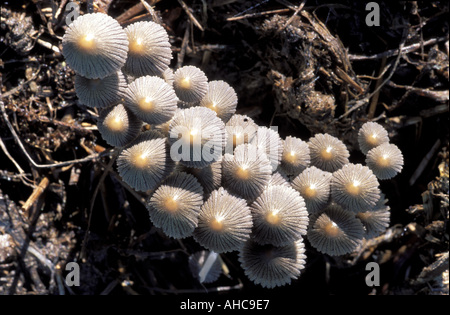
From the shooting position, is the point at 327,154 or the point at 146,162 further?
the point at 327,154

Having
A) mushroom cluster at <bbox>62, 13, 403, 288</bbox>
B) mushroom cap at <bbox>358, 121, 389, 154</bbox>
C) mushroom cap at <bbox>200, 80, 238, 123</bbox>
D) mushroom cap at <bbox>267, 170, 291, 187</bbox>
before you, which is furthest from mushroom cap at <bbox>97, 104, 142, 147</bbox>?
mushroom cap at <bbox>358, 121, 389, 154</bbox>

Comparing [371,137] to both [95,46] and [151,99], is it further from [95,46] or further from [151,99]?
[95,46]

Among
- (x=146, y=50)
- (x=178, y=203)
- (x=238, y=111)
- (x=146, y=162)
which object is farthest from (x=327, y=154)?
(x=146, y=50)

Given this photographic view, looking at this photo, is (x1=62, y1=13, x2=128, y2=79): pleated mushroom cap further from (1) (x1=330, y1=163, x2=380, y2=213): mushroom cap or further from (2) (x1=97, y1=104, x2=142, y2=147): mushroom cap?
(1) (x1=330, y1=163, x2=380, y2=213): mushroom cap

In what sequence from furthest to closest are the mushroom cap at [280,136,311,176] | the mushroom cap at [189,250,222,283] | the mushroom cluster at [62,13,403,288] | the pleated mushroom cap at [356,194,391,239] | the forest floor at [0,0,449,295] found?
the mushroom cap at [189,250,222,283] → the forest floor at [0,0,449,295] → the pleated mushroom cap at [356,194,391,239] → the mushroom cap at [280,136,311,176] → the mushroom cluster at [62,13,403,288]

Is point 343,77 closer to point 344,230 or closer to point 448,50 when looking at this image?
point 448,50
